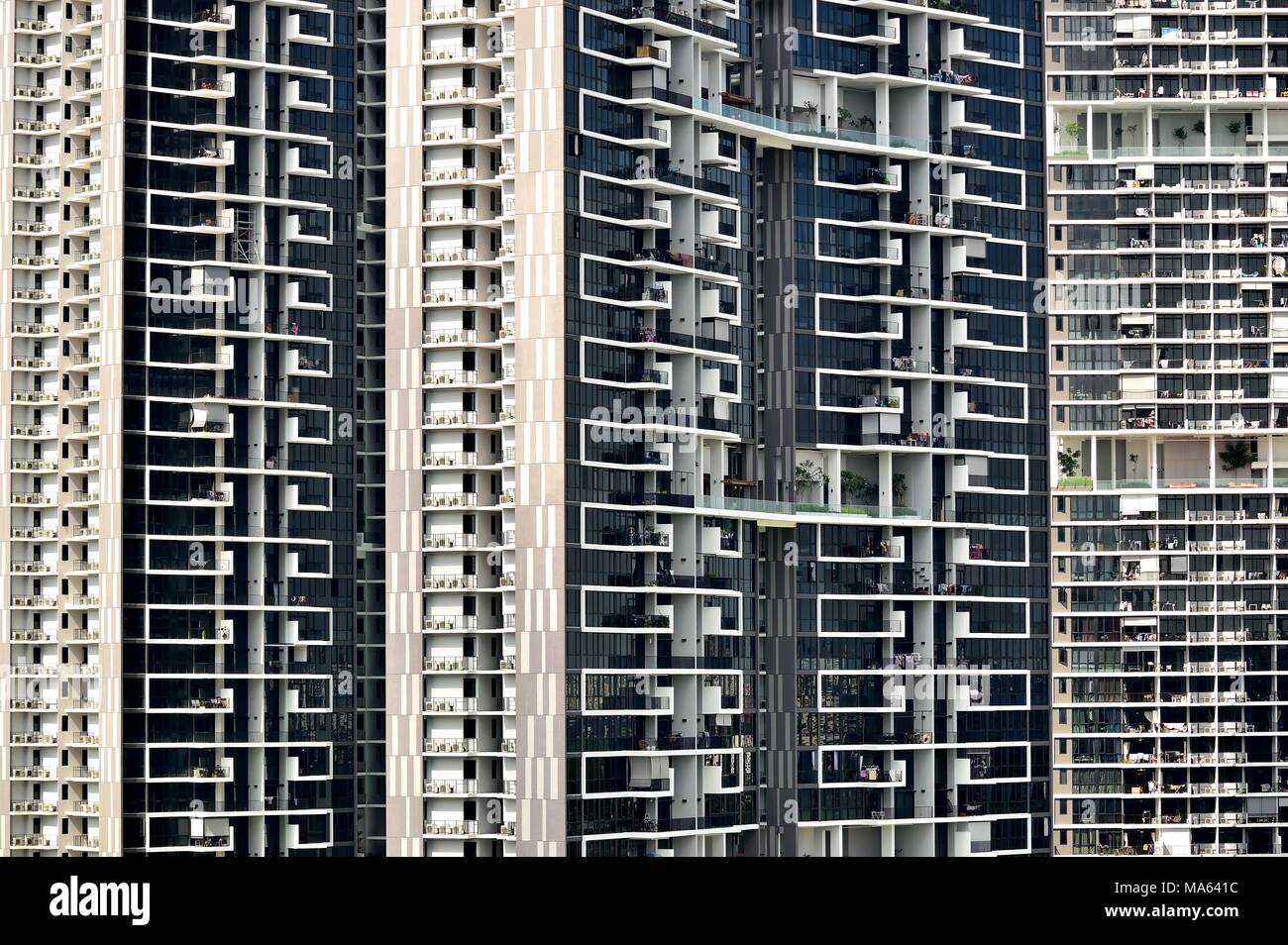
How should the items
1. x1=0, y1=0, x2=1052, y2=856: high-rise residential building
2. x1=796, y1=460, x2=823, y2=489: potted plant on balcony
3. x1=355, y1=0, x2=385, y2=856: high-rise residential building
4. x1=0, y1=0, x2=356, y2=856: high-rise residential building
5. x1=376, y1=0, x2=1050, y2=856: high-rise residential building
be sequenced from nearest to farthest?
x1=376, y1=0, x2=1050, y2=856: high-rise residential building < x1=0, y1=0, x2=1052, y2=856: high-rise residential building < x1=0, y1=0, x2=356, y2=856: high-rise residential building < x1=355, y1=0, x2=385, y2=856: high-rise residential building < x1=796, y1=460, x2=823, y2=489: potted plant on balcony

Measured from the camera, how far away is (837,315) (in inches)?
5027

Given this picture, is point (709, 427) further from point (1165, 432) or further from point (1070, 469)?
point (1165, 432)

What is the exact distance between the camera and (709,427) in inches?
4670

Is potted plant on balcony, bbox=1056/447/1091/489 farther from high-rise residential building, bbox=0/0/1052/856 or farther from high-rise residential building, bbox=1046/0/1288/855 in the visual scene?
high-rise residential building, bbox=0/0/1052/856

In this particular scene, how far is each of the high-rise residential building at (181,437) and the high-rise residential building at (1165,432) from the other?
42.9 m

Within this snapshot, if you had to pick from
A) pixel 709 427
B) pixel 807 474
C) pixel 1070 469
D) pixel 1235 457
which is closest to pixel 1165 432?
pixel 1235 457

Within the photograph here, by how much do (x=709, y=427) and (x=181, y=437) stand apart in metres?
25.7

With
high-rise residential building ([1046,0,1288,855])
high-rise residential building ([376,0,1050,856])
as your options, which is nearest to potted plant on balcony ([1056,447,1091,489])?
high-rise residential building ([1046,0,1288,855])

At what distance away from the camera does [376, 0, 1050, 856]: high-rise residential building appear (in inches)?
4360

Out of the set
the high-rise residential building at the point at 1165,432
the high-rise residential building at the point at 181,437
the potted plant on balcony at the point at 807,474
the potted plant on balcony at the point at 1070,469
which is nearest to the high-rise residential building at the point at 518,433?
the high-rise residential building at the point at 181,437

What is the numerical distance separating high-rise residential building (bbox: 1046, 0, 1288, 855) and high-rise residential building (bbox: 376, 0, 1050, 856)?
530cm

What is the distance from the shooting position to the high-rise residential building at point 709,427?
110750 millimetres

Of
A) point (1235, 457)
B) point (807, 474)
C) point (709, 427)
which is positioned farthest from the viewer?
point (1235, 457)

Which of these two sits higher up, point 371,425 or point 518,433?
point 371,425
